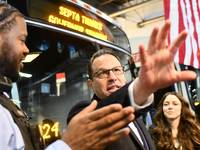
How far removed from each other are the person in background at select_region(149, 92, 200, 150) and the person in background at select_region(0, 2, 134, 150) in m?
1.66

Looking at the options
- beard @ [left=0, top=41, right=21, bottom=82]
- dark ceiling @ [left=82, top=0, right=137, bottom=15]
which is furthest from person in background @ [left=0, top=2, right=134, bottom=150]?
dark ceiling @ [left=82, top=0, right=137, bottom=15]

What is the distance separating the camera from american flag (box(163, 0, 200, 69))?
239 centimetres

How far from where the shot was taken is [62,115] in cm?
255

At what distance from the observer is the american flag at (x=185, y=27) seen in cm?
239

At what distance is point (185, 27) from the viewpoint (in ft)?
8.02

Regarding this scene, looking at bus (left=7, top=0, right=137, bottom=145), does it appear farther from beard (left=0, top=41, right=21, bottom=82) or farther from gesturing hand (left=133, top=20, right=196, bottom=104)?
gesturing hand (left=133, top=20, right=196, bottom=104)

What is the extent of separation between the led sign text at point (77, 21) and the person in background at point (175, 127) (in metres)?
1.46

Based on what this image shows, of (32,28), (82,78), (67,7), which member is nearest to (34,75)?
Result: (32,28)

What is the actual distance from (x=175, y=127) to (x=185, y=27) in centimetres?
123

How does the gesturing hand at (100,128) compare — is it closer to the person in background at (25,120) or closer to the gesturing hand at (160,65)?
the person in background at (25,120)

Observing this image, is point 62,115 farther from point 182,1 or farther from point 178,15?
point 182,1

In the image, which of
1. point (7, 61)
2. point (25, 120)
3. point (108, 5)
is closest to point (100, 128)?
point (25, 120)

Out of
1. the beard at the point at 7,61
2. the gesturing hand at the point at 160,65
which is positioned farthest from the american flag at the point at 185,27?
the beard at the point at 7,61

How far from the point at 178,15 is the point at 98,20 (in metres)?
1.26
